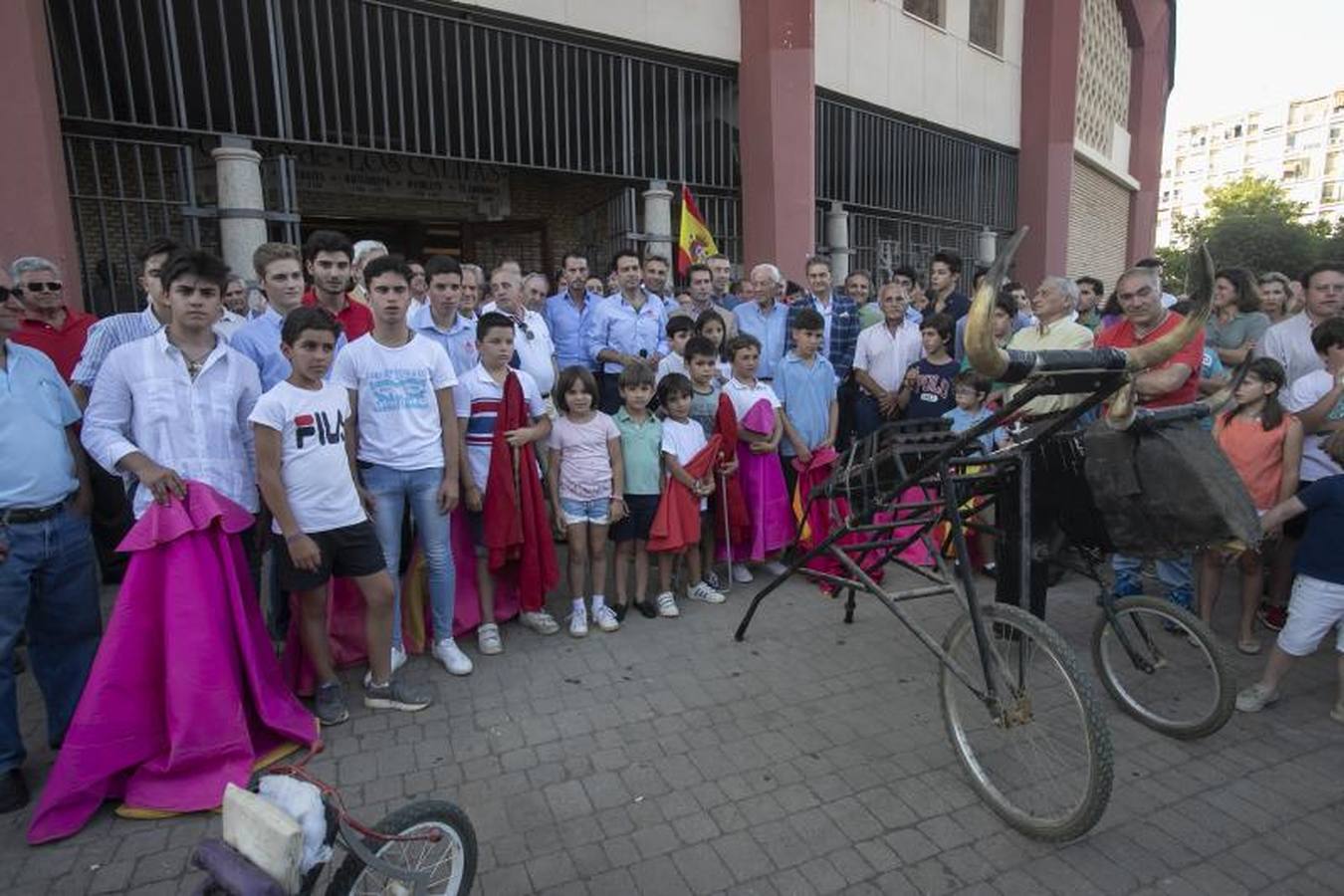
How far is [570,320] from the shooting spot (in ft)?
21.8

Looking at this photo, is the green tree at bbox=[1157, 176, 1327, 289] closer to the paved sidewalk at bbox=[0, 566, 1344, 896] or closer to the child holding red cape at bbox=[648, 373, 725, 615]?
the child holding red cape at bbox=[648, 373, 725, 615]

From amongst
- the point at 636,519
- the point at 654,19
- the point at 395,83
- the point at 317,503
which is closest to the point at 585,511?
the point at 636,519

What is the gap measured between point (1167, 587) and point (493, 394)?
3.92 metres

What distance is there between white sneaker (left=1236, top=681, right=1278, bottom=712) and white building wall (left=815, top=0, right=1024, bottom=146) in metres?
10.2

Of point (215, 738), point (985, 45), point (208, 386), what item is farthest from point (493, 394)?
point (985, 45)

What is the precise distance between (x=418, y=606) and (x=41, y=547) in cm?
164

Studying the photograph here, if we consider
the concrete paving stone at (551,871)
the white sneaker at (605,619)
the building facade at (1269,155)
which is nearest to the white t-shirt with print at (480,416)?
the white sneaker at (605,619)

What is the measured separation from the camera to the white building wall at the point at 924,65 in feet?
38.4

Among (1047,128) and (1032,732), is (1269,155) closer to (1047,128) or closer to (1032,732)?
(1047,128)

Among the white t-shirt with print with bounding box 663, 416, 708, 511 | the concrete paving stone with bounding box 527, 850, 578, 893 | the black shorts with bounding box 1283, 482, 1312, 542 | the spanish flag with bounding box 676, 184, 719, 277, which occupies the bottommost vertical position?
the concrete paving stone with bounding box 527, 850, 578, 893

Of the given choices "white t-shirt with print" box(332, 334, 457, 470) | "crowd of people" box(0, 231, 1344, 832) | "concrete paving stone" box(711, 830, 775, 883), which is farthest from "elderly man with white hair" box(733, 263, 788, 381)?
"concrete paving stone" box(711, 830, 775, 883)

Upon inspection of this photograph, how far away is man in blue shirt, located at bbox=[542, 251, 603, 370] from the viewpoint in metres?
6.58

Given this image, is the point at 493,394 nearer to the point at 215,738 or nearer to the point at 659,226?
the point at 215,738

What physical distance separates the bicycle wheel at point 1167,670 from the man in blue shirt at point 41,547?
13.5 feet
